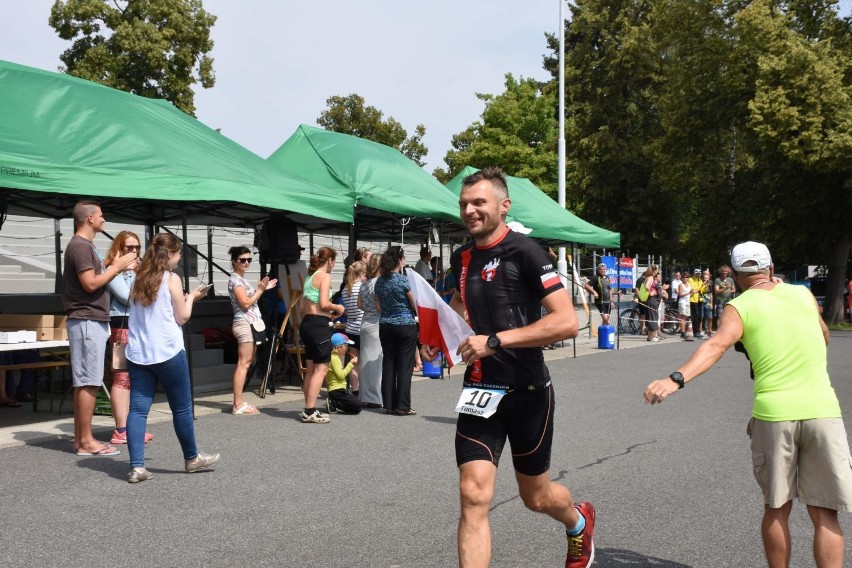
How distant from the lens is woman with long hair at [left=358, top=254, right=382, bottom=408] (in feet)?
35.9

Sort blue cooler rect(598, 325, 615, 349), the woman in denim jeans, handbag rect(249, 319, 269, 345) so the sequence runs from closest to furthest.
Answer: the woman in denim jeans → handbag rect(249, 319, 269, 345) → blue cooler rect(598, 325, 615, 349)

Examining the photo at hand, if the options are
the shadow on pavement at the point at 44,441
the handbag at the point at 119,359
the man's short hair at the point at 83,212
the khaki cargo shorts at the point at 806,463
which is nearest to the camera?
the khaki cargo shorts at the point at 806,463

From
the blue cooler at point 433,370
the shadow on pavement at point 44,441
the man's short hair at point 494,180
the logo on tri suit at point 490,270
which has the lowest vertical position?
the shadow on pavement at point 44,441

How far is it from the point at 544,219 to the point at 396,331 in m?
10.0

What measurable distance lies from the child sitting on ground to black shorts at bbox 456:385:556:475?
620 cm

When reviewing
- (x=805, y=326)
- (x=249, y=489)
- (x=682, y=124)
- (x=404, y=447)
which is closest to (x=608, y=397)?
(x=404, y=447)

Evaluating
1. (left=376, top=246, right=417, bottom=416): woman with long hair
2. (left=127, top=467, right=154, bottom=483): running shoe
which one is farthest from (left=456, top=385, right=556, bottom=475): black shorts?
(left=376, top=246, right=417, bottom=416): woman with long hair

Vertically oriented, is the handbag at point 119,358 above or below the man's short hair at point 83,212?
below

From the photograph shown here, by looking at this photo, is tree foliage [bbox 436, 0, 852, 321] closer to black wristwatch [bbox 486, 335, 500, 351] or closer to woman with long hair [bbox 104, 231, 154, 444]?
woman with long hair [bbox 104, 231, 154, 444]

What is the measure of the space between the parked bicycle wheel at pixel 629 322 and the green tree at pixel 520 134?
18302 mm

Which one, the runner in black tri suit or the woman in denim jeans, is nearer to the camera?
the runner in black tri suit

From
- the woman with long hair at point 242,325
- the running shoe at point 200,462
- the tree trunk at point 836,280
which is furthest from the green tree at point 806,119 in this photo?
the running shoe at point 200,462

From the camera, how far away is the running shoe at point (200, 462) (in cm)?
704

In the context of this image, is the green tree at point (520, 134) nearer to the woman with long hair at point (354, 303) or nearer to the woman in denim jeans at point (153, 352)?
the woman with long hair at point (354, 303)
